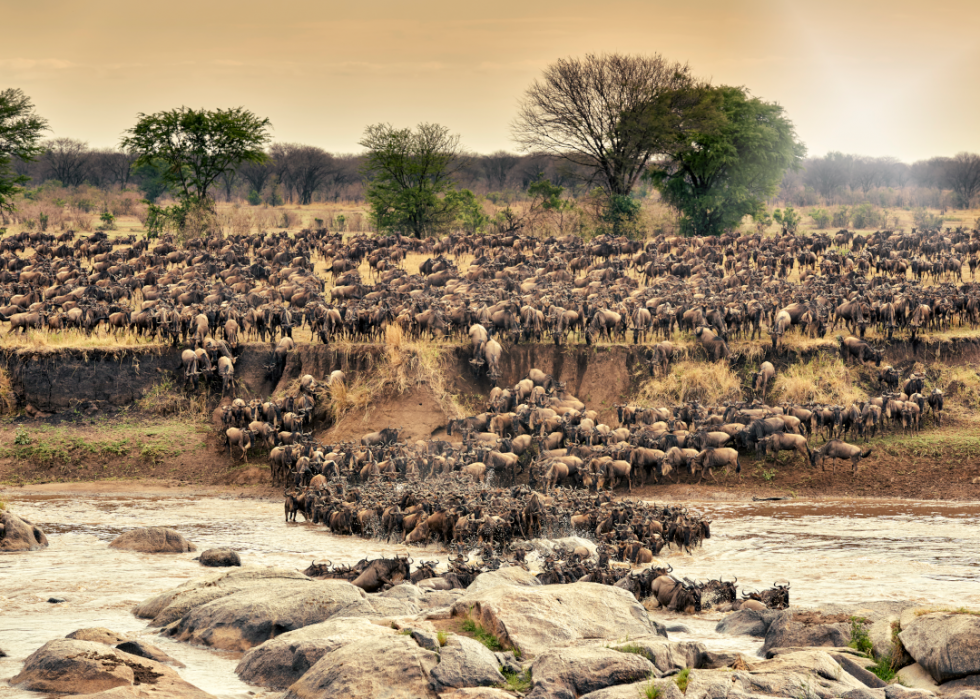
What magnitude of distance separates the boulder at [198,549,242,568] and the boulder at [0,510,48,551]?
3397mm

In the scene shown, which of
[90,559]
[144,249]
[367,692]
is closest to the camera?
[367,692]

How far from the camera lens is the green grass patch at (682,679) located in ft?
31.1

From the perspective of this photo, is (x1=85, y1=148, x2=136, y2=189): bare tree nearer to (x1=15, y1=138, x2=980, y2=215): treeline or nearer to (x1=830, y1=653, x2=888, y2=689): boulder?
(x1=15, y1=138, x2=980, y2=215): treeline

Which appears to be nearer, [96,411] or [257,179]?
[96,411]

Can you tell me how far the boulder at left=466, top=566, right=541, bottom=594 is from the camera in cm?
1382

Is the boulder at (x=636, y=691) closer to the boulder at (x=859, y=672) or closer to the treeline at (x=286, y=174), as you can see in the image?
the boulder at (x=859, y=672)

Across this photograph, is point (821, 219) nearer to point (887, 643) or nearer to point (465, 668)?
point (887, 643)

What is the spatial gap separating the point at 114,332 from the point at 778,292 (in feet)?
62.7

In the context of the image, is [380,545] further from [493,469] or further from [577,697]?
[577,697]

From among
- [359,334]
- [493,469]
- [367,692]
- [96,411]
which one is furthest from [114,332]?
[367,692]

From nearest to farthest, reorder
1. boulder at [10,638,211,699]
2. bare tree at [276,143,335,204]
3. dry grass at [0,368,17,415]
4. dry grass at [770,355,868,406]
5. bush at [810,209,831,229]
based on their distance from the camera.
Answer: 1. boulder at [10,638,211,699]
2. dry grass at [770,355,868,406]
3. dry grass at [0,368,17,415]
4. bush at [810,209,831,229]
5. bare tree at [276,143,335,204]

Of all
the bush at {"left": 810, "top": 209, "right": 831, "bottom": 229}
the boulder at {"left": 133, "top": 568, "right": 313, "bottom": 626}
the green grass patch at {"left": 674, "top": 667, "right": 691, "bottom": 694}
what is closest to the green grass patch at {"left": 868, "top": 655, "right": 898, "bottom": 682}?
the green grass patch at {"left": 674, "top": 667, "right": 691, "bottom": 694}

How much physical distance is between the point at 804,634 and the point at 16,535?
43.9ft

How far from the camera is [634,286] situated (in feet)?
110
